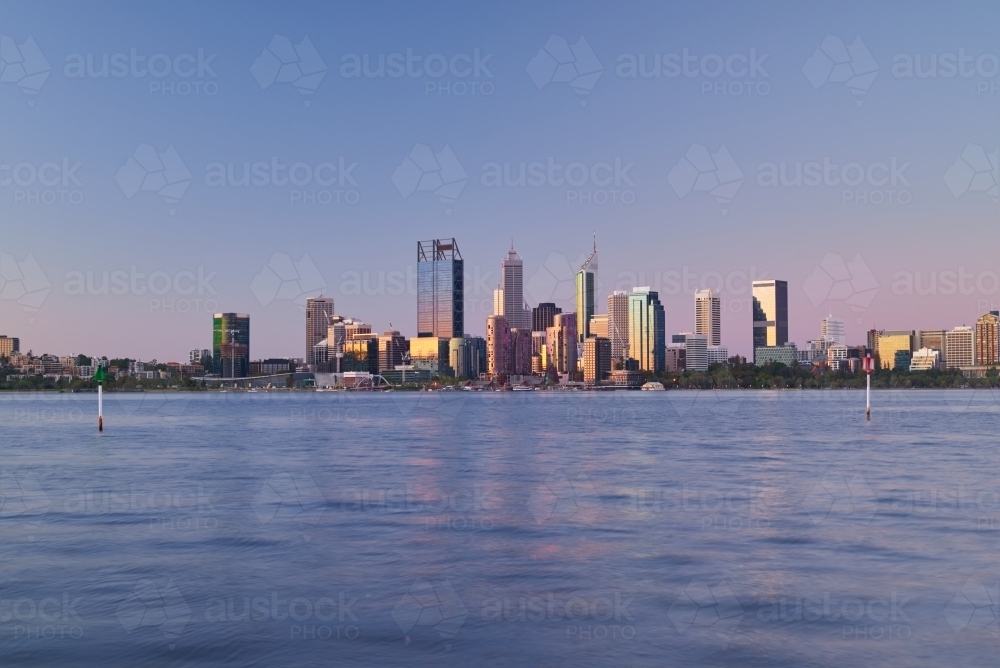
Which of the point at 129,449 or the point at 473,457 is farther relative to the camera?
the point at 129,449

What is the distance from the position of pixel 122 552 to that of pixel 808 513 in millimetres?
17896

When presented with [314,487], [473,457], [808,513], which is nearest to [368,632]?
[808,513]

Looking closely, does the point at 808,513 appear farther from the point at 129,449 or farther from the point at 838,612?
the point at 129,449

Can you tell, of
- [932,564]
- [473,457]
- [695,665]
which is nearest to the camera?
[695,665]

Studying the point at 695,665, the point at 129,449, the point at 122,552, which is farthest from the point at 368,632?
the point at 129,449

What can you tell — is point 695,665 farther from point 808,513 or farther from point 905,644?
point 808,513

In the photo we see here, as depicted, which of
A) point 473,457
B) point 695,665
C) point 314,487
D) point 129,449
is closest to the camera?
point 695,665

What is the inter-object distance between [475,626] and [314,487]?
19.1m

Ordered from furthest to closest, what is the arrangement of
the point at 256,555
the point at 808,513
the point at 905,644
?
the point at 808,513 < the point at 256,555 < the point at 905,644

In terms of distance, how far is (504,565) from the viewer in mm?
18125

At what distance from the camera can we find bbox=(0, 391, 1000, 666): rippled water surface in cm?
1284

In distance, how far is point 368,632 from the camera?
13453 millimetres

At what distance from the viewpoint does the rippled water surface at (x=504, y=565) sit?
12.8m

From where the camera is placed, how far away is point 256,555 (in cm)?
1945
